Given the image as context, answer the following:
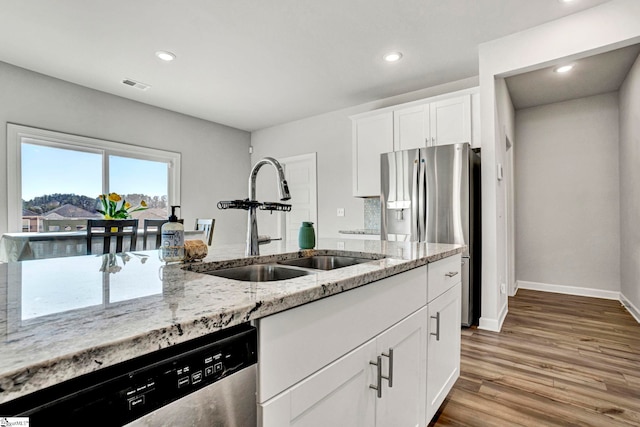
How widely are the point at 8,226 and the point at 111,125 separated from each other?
5.20 ft

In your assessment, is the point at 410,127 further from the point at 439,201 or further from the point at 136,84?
the point at 136,84

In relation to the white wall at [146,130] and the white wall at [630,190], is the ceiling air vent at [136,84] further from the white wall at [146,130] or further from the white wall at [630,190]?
the white wall at [630,190]

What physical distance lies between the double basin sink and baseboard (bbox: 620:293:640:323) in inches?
136

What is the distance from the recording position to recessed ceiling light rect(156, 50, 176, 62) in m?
3.11

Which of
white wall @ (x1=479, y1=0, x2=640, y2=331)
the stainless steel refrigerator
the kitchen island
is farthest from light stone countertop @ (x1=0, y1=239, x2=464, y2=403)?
white wall @ (x1=479, y1=0, x2=640, y2=331)

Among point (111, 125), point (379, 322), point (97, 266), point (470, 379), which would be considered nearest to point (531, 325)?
point (470, 379)

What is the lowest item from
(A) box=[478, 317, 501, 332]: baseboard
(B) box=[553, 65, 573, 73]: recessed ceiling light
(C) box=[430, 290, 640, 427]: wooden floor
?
(C) box=[430, 290, 640, 427]: wooden floor

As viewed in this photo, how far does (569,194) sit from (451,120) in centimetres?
238

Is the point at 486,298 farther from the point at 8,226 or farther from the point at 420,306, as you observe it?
the point at 8,226

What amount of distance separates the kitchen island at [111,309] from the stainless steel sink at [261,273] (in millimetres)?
229

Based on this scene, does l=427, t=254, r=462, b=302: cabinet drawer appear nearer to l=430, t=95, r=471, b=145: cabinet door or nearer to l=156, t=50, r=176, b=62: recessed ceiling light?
l=430, t=95, r=471, b=145: cabinet door

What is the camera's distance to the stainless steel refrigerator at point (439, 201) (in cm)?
305

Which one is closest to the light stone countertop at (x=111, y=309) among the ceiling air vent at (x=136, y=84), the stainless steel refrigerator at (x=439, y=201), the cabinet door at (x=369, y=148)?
the stainless steel refrigerator at (x=439, y=201)

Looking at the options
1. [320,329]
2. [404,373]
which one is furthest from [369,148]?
[320,329]
